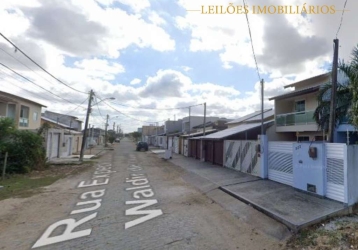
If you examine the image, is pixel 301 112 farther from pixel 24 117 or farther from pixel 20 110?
pixel 24 117

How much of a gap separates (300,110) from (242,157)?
25.7 ft

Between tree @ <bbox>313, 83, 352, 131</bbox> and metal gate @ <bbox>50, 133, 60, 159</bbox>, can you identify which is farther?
metal gate @ <bbox>50, 133, 60, 159</bbox>

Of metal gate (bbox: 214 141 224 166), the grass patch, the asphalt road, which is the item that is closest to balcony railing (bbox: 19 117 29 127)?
the grass patch

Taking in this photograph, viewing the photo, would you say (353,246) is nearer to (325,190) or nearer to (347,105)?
(325,190)

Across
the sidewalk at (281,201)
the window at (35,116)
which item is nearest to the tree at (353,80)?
the sidewalk at (281,201)

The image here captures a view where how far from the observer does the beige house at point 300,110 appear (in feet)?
55.5

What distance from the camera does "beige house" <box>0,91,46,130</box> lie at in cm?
2271

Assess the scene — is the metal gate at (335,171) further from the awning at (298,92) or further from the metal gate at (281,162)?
the awning at (298,92)

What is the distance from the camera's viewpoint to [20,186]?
437 inches

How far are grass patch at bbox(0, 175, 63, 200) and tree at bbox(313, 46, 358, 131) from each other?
38.7ft

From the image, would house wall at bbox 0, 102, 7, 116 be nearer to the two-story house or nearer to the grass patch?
the grass patch

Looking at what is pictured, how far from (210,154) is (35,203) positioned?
15.0 meters

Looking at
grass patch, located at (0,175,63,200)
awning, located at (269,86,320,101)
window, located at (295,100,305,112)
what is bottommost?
grass patch, located at (0,175,63,200)

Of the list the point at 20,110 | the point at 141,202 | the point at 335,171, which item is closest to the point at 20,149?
the point at 141,202
